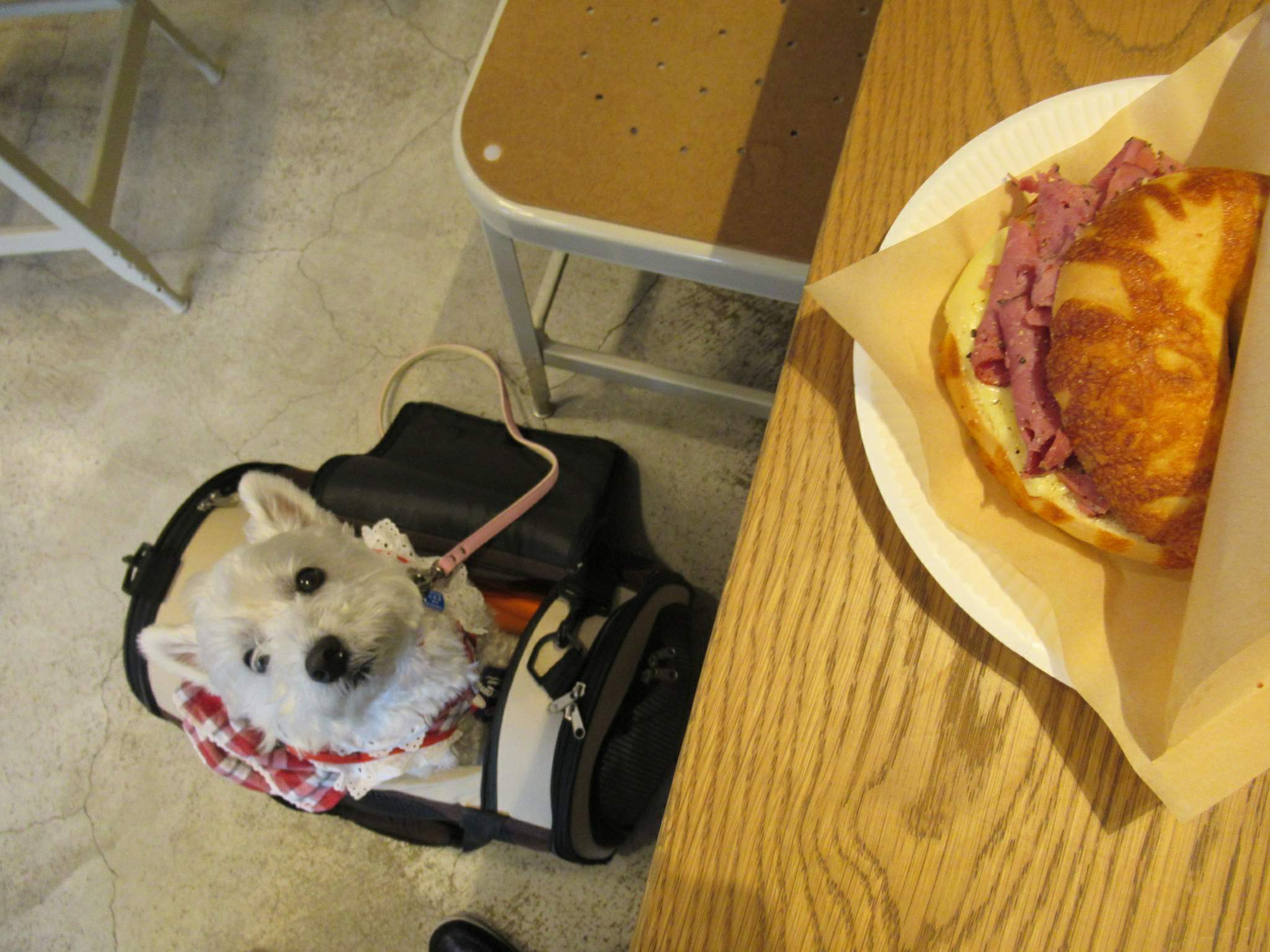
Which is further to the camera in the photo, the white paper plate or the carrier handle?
the carrier handle

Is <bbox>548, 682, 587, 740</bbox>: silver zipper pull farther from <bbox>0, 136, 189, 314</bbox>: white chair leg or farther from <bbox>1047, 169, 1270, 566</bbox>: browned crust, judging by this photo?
<bbox>0, 136, 189, 314</bbox>: white chair leg

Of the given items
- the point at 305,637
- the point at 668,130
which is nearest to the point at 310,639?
the point at 305,637

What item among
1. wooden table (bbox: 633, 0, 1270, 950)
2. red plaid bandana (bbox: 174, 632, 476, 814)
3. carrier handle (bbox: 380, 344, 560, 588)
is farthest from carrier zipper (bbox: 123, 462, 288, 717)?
wooden table (bbox: 633, 0, 1270, 950)

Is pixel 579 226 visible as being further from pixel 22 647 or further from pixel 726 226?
pixel 22 647

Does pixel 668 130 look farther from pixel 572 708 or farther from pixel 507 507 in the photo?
pixel 572 708

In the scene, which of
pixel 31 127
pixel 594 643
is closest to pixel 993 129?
pixel 594 643

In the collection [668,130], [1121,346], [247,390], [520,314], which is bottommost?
[247,390]
